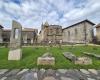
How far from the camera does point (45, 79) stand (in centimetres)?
528

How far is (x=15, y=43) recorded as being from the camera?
10305 mm

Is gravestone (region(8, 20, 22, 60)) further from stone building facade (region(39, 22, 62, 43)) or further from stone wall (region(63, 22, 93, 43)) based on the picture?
stone building facade (region(39, 22, 62, 43))

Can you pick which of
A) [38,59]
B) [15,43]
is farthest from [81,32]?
[38,59]

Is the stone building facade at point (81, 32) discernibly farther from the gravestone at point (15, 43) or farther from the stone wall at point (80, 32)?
the gravestone at point (15, 43)

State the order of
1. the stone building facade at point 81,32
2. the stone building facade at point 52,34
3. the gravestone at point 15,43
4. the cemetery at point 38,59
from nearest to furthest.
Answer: the cemetery at point 38,59 < the gravestone at point 15,43 < the stone building facade at point 81,32 < the stone building facade at point 52,34

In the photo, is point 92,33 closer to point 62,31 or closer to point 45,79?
point 62,31

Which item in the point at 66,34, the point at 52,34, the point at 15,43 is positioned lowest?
the point at 15,43

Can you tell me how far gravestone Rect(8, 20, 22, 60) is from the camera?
987 cm

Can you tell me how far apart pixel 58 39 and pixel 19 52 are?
39566 millimetres

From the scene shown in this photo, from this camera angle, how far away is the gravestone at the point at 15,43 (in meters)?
9.87

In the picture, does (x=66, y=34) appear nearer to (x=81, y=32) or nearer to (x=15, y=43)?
(x=81, y=32)

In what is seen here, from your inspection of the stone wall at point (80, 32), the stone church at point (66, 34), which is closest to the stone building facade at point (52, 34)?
the stone church at point (66, 34)

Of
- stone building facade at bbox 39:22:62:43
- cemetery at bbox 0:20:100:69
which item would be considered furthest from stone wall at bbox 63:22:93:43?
cemetery at bbox 0:20:100:69

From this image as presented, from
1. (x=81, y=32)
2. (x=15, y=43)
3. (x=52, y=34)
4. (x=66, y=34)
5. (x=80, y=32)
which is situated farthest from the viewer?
(x=52, y=34)
